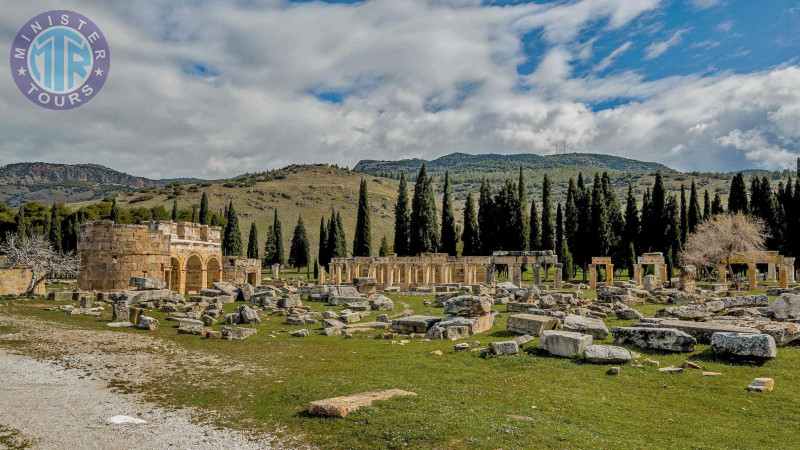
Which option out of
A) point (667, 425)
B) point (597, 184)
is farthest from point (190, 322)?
point (597, 184)

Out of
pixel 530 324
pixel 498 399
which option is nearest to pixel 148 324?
pixel 530 324

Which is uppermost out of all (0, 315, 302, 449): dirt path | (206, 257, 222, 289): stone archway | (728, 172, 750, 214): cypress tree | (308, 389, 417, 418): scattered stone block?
(728, 172, 750, 214): cypress tree

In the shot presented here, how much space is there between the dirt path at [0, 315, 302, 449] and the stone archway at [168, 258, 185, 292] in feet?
64.9

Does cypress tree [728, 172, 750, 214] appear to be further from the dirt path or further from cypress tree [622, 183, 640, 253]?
the dirt path

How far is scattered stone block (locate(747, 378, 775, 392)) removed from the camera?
10.4 metres

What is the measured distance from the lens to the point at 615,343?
1500 centimetres

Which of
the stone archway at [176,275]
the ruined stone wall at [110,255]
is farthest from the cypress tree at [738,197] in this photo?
the ruined stone wall at [110,255]

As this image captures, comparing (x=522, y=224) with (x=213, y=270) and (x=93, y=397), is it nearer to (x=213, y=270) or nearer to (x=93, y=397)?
(x=213, y=270)

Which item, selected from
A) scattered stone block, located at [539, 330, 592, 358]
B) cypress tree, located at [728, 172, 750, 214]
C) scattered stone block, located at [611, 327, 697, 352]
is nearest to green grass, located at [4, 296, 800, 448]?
scattered stone block, located at [611, 327, 697, 352]

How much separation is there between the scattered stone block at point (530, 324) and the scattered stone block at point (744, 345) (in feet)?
16.1

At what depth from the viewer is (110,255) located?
1246 inches

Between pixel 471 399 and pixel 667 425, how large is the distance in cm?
348

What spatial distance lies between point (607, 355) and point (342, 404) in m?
7.40

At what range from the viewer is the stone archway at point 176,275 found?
3678 cm
